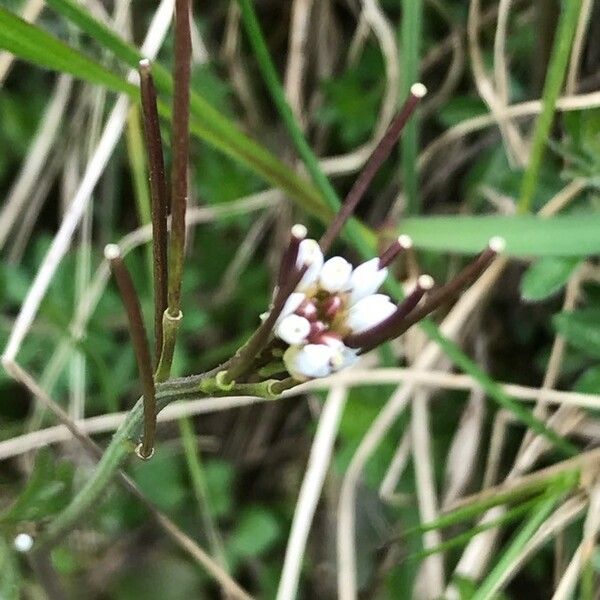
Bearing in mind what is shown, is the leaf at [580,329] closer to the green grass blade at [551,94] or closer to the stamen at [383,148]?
the green grass blade at [551,94]

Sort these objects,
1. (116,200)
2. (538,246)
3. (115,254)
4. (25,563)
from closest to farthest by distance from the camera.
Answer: (115,254)
(538,246)
(25,563)
(116,200)

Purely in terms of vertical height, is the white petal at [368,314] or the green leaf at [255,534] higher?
the white petal at [368,314]

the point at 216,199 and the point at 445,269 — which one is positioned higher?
the point at 216,199

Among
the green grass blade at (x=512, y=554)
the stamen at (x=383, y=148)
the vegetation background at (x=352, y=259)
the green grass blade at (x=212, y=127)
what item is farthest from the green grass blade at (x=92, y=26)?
the green grass blade at (x=512, y=554)

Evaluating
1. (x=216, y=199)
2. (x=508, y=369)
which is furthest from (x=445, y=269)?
(x=216, y=199)

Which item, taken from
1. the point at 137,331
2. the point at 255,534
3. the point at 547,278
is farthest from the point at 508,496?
the point at 137,331

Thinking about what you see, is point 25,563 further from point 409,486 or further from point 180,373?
point 409,486

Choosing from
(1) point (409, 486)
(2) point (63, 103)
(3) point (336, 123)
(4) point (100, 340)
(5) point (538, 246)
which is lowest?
(1) point (409, 486)
